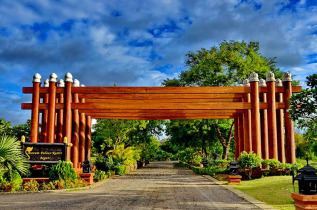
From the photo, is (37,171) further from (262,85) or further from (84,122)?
(262,85)

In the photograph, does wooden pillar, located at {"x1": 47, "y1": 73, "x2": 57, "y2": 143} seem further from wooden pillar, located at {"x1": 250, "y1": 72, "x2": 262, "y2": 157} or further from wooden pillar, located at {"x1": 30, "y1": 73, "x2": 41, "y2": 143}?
wooden pillar, located at {"x1": 250, "y1": 72, "x2": 262, "y2": 157}

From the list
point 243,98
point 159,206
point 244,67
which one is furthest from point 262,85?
point 159,206

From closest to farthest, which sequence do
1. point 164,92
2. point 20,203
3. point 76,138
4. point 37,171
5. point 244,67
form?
point 20,203, point 37,171, point 164,92, point 76,138, point 244,67

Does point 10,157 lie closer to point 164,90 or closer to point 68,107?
point 68,107

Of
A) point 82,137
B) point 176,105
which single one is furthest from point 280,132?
point 82,137

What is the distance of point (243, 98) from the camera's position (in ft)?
73.4

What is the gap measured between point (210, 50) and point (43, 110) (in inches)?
796

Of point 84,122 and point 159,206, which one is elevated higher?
point 84,122

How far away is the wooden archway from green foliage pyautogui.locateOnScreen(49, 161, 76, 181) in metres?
4.49

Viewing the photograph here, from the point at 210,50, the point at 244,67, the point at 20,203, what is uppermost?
the point at 210,50

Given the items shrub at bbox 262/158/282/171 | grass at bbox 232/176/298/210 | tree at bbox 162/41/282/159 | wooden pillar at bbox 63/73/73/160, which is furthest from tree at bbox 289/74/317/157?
tree at bbox 162/41/282/159

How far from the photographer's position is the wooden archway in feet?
66.6

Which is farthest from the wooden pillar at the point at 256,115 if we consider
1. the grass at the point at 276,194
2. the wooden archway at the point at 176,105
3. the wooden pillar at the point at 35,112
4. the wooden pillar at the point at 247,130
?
the wooden pillar at the point at 35,112

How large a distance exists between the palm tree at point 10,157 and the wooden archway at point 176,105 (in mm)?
4236
